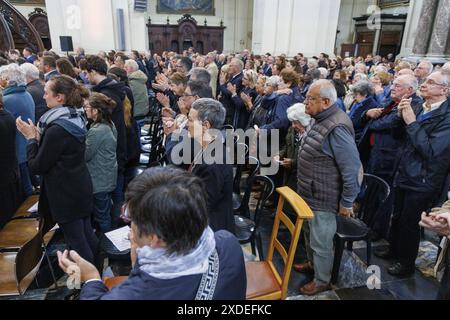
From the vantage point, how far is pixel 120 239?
235 centimetres

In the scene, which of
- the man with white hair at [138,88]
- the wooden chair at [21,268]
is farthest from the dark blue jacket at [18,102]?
the man with white hair at [138,88]

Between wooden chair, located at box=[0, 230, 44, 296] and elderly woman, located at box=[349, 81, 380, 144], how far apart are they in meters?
3.31

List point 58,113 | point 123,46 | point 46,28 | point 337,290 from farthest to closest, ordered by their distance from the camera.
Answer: point 46,28
point 123,46
point 337,290
point 58,113

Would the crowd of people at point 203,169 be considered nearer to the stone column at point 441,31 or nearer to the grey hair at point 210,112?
the grey hair at point 210,112

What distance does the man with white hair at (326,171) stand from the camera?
2.22 m

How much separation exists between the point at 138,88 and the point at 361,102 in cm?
367

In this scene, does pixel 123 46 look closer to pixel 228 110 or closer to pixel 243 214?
pixel 228 110

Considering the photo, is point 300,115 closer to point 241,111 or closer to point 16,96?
point 241,111

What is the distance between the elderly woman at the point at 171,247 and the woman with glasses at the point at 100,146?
179 centimetres

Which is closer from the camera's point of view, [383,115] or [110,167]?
[110,167]
